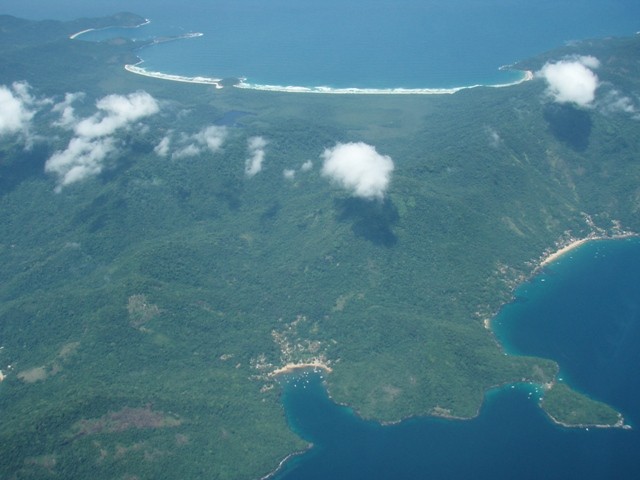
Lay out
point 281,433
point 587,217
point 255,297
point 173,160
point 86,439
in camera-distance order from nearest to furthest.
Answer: point 86,439, point 281,433, point 255,297, point 587,217, point 173,160

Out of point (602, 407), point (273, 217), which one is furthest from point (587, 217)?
point (273, 217)

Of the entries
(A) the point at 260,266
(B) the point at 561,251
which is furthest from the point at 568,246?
(A) the point at 260,266

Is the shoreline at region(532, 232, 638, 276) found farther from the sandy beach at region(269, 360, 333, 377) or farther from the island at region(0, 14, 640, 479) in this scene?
the sandy beach at region(269, 360, 333, 377)

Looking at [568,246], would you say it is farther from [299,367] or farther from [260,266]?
[299,367]

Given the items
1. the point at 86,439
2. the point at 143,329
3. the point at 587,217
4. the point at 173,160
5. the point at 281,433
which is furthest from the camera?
the point at 173,160

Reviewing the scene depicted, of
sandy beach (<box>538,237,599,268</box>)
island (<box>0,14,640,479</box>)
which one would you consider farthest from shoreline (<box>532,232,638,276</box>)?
island (<box>0,14,640,479</box>)

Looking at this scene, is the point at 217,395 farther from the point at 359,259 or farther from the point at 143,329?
the point at 359,259

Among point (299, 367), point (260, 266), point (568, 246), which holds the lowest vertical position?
point (299, 367)

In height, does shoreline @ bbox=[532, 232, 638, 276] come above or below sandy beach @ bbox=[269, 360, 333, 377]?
above
